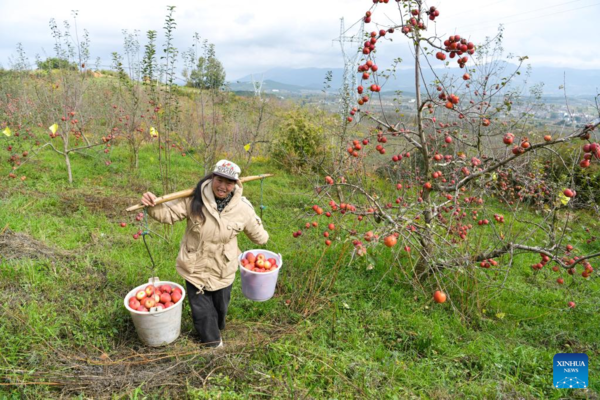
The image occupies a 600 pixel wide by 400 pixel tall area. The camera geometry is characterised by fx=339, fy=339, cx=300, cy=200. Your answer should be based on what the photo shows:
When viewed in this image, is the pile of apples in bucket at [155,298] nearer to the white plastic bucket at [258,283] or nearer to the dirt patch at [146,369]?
the dirt patch at [146,369]

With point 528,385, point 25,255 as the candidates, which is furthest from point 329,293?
point 25,255

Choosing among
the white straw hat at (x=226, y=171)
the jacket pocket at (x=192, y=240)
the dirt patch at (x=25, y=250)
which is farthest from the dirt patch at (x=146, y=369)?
the dirt patch at (x=25, y=250)

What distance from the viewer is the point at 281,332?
9.06 feet

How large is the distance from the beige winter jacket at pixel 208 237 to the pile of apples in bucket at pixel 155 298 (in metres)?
0.24

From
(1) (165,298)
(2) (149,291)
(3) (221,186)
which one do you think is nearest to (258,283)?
(1) (165,298)

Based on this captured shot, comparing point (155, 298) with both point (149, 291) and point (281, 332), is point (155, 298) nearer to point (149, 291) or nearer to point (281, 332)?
point (149, 291)

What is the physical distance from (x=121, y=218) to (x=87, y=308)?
212 cm

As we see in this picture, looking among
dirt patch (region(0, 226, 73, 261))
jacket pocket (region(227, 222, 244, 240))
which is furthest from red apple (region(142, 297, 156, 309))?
dirt patch (region(0, 226, 73, 261))

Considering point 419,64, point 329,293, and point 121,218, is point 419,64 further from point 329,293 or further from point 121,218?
point 121,218

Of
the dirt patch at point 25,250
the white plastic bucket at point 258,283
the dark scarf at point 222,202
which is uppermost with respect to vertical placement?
the dark scarf at point 222,202

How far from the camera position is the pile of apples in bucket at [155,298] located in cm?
232

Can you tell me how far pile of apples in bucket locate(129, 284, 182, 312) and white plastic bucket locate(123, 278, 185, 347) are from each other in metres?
0.05

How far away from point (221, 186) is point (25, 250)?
7.84 ft

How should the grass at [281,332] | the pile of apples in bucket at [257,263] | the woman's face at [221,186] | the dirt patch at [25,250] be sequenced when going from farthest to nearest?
the dirt patch at [25,250], the pile of apples in bucket at [257,263], the woman's face at [221,186], the grass at [281,332]
